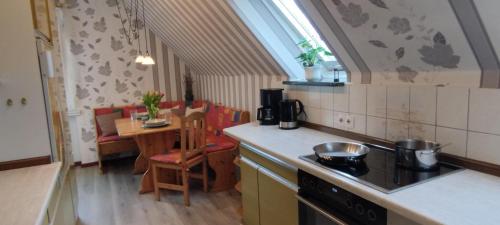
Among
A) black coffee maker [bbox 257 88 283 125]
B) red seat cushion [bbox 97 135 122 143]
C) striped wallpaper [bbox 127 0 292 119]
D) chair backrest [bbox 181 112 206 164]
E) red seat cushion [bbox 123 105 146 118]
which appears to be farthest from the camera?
red seat cushion [bbox 123 105 146 118]

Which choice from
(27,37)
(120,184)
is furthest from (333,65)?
(120,184)

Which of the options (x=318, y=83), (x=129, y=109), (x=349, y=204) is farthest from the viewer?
(x=129, y=109)

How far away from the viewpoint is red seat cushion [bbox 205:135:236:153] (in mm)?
3558

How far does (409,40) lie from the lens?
5.21ft

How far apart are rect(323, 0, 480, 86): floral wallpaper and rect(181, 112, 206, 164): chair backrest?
5.88 feet

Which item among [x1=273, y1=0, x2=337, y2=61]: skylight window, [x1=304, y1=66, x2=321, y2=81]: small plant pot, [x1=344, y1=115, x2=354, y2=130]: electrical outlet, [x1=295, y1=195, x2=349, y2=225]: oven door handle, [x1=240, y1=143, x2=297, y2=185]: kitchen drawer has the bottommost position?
[x1=295, y1=195, x2=349, y2=225]: oven door handle

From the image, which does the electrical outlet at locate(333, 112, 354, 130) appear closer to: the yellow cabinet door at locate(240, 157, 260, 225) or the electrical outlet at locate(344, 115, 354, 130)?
the electrical outlet at locate(344, 115, 354, 130)

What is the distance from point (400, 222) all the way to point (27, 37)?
2.09 meters

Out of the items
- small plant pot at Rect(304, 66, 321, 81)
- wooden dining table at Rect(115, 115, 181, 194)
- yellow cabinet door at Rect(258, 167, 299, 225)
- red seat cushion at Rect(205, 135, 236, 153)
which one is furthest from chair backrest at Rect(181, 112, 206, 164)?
small plant pot at Rect(304, 66, 321, 81)

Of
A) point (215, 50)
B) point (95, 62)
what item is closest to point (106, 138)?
point (95, 62)

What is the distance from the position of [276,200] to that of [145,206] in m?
1.76

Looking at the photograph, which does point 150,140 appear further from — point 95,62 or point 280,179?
point 280,179

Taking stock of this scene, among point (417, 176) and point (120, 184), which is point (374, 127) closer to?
point (417, 176)

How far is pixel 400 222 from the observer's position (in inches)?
49.6
